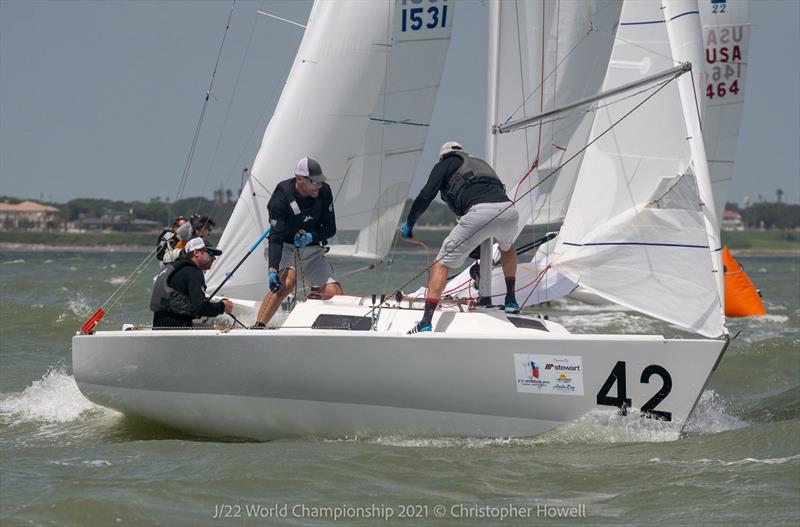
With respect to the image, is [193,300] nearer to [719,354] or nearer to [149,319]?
[719,354]

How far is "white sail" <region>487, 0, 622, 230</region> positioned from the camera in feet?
29.1

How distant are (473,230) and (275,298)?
4.69ft

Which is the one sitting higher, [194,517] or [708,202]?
[708,202]

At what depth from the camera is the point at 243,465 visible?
6863mm

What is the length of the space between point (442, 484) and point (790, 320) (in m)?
13.5

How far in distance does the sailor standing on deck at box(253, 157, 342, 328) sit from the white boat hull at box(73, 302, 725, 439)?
17.8 inches

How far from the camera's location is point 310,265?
8570 mm

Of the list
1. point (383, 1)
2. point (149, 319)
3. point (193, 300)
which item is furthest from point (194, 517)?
point (149, 319)

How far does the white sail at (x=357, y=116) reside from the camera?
31.1 ft

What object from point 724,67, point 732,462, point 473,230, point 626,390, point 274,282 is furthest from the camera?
point 724,67

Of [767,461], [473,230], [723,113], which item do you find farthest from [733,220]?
[767,461]

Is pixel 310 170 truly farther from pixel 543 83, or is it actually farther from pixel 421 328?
pixel 543 83

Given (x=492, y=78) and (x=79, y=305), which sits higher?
(x=492, y=78)

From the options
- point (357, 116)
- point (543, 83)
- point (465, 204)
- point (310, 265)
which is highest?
point (543, 83)
